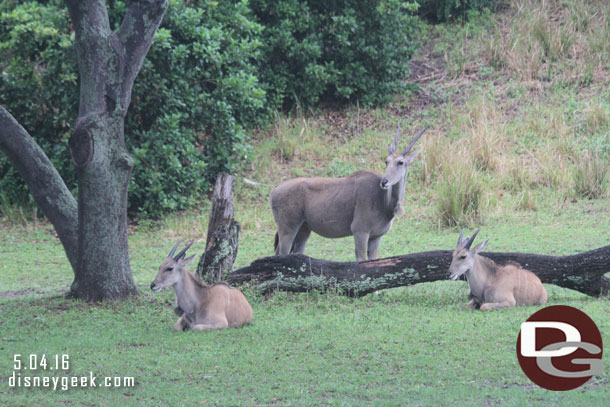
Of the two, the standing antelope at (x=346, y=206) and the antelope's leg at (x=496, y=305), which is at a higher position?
the standing antelope at (x=346, y=206)

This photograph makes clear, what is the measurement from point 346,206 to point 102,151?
10.0ft

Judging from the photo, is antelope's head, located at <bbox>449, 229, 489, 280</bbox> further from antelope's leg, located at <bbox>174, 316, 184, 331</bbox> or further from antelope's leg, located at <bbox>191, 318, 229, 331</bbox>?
antelope's leg, located at <bbox>174, 316, 184, 331</bbox>

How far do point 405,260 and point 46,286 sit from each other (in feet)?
15.6

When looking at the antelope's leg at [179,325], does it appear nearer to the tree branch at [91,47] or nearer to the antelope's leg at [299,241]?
the tree branch at [91,47]

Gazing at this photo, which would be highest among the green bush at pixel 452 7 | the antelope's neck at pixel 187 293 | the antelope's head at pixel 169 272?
the green bush at pixel 452 7

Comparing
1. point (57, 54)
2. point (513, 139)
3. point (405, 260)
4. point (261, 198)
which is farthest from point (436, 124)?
point (405, 260)

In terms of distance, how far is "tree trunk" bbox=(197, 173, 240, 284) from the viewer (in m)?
9.45

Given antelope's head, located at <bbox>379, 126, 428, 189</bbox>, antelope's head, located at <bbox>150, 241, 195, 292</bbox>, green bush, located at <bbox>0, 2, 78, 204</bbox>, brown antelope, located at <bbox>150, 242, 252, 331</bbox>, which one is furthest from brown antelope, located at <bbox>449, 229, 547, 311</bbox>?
green bush, located at <bbox>0, 2, 78, 204</bbox>

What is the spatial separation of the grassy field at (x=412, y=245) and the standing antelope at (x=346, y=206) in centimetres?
98

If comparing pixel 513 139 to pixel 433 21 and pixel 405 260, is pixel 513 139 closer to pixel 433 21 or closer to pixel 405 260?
pixel 433 21

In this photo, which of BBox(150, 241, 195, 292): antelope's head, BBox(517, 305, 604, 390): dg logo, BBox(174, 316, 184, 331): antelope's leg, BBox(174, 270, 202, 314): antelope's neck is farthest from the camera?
BBox(174, 316, 184, 331): antelope's leg

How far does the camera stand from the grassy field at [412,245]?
597 cm

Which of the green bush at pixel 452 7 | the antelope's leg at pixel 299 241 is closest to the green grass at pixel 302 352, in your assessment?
the antelope's leg at pixel 299 241

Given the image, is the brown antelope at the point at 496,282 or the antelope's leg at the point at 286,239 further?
the antelope's leg at the point at 286,239
